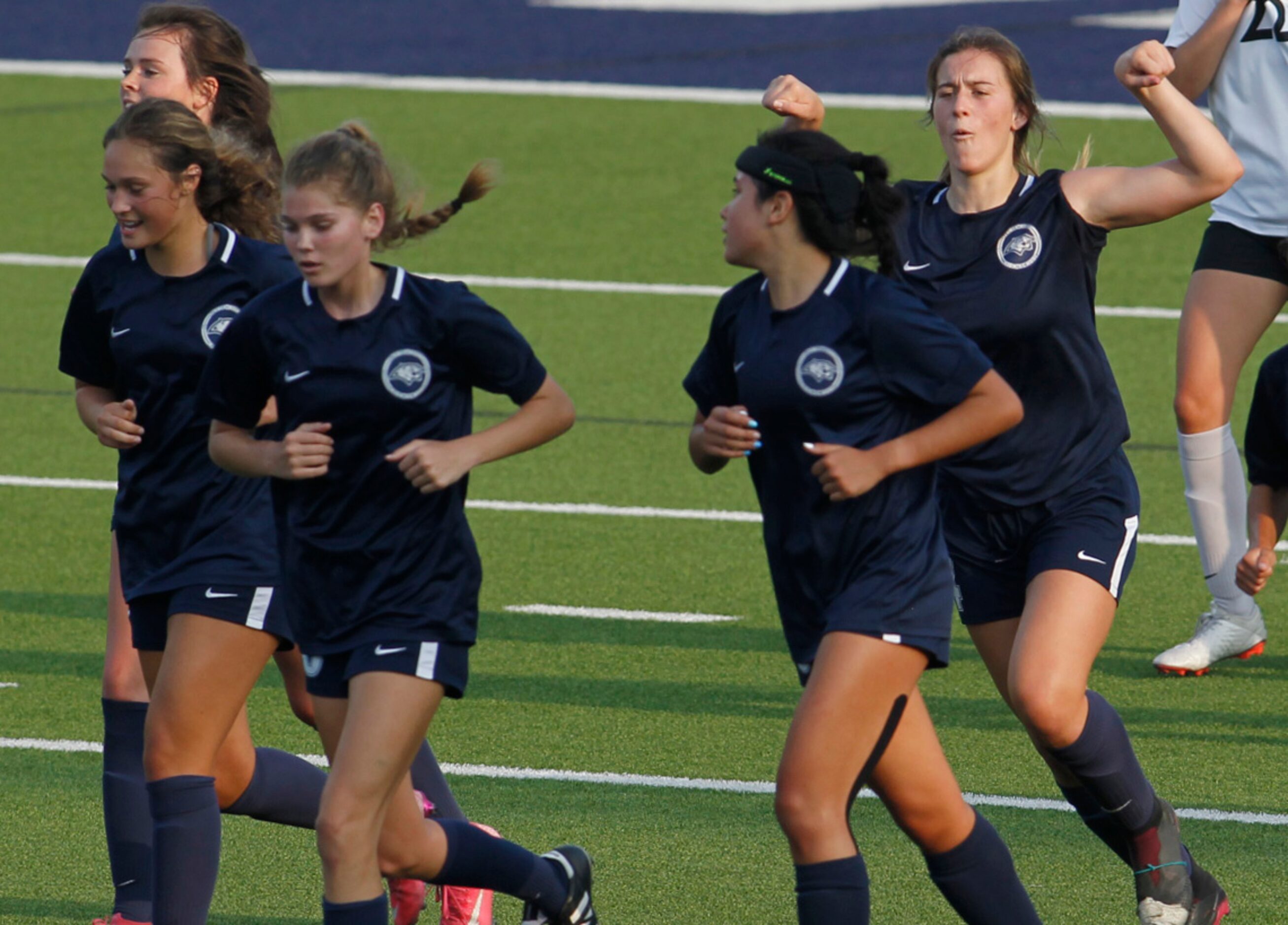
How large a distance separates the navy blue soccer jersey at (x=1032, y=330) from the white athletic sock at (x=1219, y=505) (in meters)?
2.10

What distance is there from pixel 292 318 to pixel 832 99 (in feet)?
47.8

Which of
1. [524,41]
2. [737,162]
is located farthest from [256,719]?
[524,41]

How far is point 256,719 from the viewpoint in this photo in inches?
276

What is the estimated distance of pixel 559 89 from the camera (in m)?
19.3

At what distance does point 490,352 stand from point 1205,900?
2.06 meters

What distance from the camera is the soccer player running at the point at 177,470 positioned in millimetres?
4746

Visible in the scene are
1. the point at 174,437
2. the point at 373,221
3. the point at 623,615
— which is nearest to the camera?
the point at 373,221

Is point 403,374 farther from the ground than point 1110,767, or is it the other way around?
point 403,374

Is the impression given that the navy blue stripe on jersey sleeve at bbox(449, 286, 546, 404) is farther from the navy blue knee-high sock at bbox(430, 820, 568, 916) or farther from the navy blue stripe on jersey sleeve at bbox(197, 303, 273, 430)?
the navy blue knee-high sock at bbox(430, 820, 568, 916)

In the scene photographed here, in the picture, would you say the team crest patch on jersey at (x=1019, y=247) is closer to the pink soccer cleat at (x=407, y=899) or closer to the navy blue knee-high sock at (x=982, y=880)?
the navy blue knee-high sock at (x=982, y=880)

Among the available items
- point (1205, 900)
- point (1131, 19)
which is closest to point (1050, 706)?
point (1205, 900)

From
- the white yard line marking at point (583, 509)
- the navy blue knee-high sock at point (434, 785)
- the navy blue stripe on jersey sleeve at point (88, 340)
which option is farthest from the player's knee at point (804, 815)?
the white yard line marking at point (583, 509)

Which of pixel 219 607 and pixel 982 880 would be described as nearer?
pixel 982 880

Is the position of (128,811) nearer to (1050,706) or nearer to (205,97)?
(205,97)
